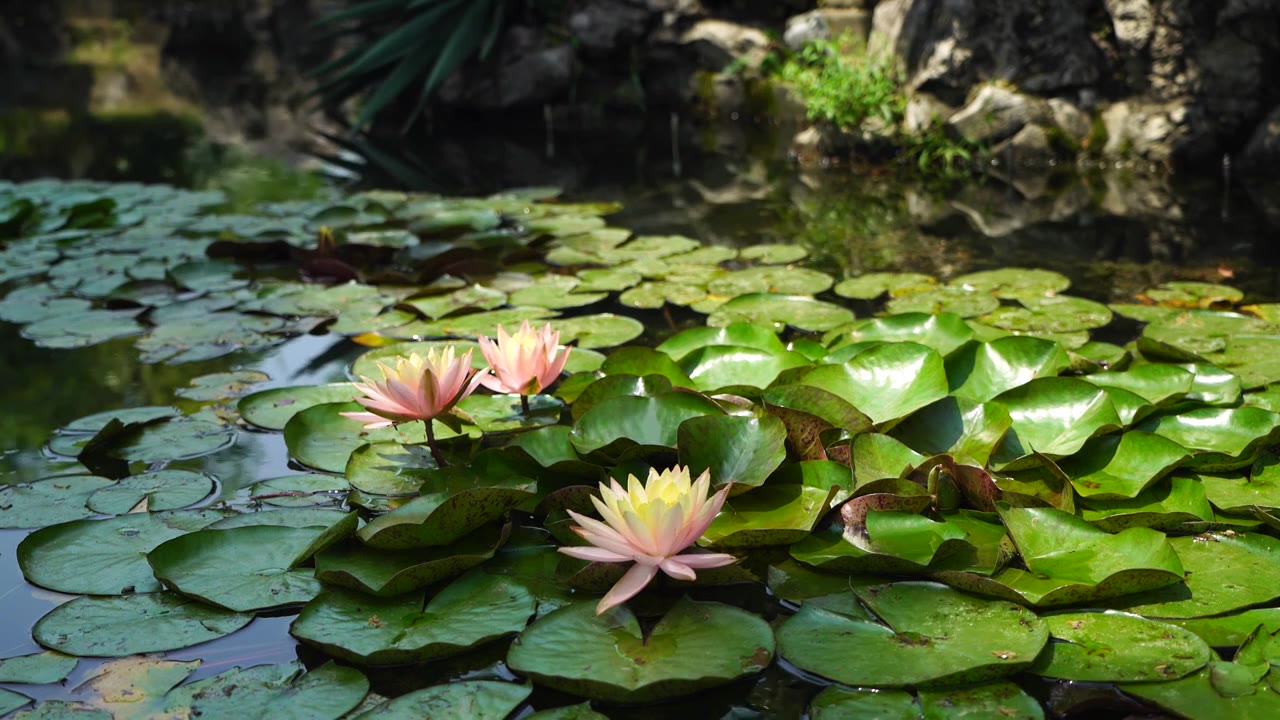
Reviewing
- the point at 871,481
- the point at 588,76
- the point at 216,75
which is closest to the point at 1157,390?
the point at 871,481

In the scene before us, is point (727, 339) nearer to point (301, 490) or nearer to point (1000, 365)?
point (1000, 365)

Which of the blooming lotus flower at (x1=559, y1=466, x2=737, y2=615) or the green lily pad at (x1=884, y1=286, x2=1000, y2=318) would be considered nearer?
the blooming lotus flower at (x1=559, y1=466, x2=737, y2=615)

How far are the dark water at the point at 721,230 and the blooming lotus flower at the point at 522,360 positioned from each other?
19.4 inches

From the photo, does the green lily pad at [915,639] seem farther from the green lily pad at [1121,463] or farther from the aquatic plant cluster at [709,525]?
the green lily pad at [1121,463]

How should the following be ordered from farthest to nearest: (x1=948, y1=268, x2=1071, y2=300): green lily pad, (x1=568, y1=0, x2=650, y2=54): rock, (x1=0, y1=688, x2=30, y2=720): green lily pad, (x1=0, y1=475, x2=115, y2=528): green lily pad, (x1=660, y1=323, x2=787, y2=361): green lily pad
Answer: (x1=568, y1=0, x2=650, y2=54): rock
(x1=948, y1=268, x2=1071, y2=300): green lily pad
(x1=660, y1=323, x2=787, y2=361): green lily pad
(x1=0, y1=475, x2=115, y2=528): green lily pad
(x1=0, y1=688, x2=30, y2=720): green lily pad

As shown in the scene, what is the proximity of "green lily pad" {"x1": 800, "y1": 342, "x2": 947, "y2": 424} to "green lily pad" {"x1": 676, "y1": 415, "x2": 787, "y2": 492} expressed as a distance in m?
0.20

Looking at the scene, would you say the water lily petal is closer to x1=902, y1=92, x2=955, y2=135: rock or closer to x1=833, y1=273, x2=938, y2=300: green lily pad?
x1=833, y1=273, x2=938, y2=300: green lily pad

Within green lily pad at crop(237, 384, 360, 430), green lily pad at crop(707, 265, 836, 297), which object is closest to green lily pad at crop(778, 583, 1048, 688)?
green lily pad at crop(237, 384, 360, 430)

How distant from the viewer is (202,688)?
1.27 metres

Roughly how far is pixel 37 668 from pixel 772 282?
6.95 ft

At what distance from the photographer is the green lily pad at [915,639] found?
121 centimetres

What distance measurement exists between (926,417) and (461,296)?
1.58m

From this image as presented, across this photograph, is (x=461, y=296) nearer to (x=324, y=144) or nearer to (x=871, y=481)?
(x=871, y=481)

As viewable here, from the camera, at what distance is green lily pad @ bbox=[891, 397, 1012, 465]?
168cm
